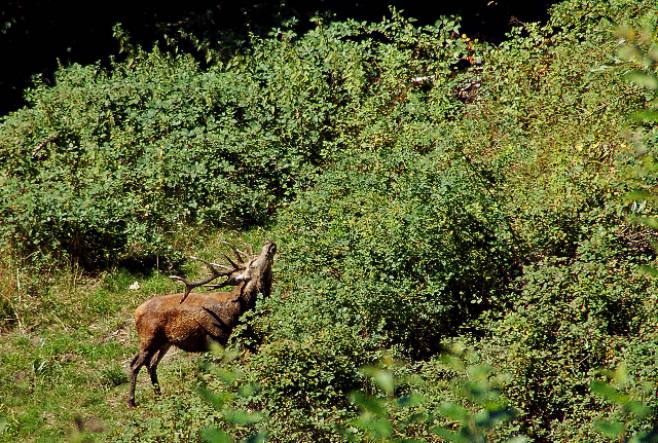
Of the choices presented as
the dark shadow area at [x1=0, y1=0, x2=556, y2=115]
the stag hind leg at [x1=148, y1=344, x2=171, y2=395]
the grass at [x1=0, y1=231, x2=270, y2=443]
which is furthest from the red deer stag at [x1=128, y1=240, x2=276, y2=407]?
the dark shadow area at [x1=0, y1=0, x2=556, y2=115]

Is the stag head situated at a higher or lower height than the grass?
higher

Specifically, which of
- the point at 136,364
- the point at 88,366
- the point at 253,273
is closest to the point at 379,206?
the point at 253,273

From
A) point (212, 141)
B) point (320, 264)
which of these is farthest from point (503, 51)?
point (320, 264)

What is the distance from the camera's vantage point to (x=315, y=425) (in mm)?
8219

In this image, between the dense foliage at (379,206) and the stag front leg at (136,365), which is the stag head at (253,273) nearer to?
the dense foliage at (379,206)

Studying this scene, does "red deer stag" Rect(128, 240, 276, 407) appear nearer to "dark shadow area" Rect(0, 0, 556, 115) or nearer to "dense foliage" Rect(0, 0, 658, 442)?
"dense foliage" Rect(0, 0, 658, 442)

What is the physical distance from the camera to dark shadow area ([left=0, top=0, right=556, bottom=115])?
56.7 ft

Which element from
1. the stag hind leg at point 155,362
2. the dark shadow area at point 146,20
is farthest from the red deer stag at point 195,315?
the dark shadow area at point 146,20

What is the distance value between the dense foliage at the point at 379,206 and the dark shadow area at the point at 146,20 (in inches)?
61.5

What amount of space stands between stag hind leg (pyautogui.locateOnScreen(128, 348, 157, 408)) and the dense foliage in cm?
66

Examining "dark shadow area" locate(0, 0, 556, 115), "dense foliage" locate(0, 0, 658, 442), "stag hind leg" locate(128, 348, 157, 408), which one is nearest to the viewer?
"dense foliage" locate(0, 0, 658, 442)

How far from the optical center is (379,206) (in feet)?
35.6

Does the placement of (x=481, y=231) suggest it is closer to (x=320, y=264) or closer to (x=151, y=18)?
(x=320, y=264)

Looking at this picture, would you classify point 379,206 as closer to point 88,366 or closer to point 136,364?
point 136,364
